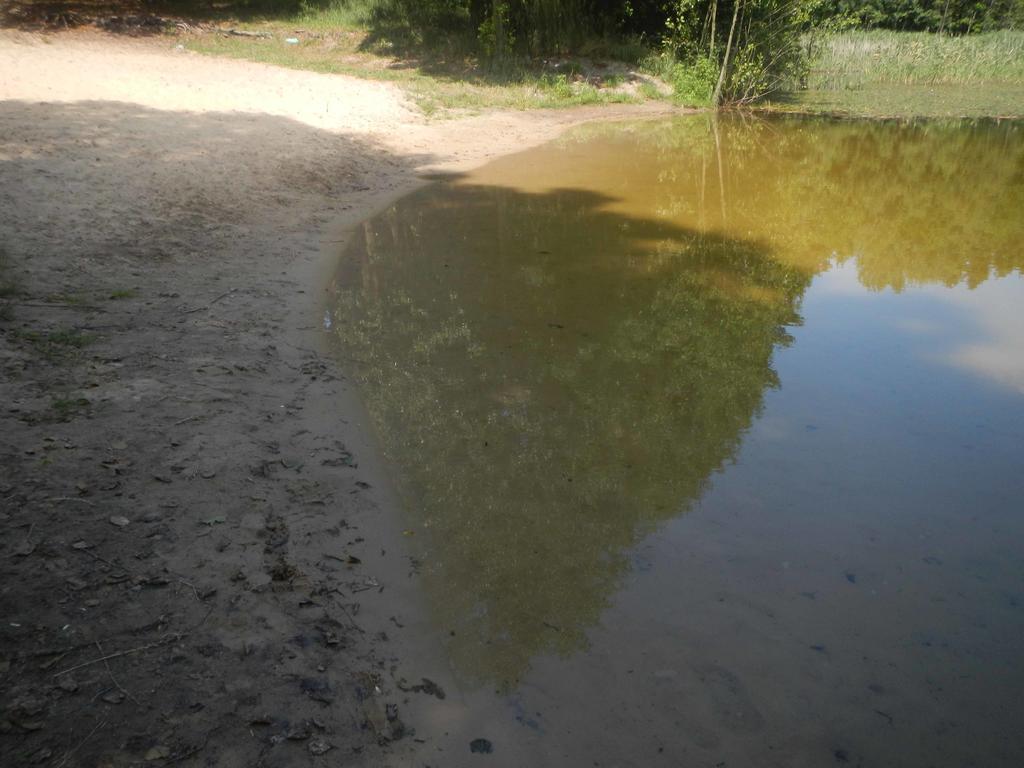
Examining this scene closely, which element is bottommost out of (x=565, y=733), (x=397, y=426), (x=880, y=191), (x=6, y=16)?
(x=565, y=733)

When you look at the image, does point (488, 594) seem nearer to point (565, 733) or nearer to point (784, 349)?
point (565, 733)

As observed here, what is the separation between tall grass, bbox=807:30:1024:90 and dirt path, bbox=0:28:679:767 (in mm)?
20670

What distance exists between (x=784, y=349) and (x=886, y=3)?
160ft

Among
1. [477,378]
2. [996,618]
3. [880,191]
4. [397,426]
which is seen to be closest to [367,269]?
[477,378]

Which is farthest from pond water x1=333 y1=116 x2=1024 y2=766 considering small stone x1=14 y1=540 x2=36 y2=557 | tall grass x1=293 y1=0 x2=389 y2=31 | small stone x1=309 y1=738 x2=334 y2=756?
tall grass x1=293 y1=0 x2=389 y2=31

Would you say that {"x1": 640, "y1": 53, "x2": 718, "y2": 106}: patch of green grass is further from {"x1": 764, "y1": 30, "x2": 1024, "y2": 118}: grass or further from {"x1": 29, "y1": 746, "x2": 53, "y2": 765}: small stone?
{"x1": 29, "y1": 746, "x2": 53, "y2": 765}: small stone

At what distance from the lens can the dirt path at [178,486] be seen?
2398 millimetres

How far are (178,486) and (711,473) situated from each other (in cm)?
281

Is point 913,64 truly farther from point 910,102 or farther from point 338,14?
point 338,14

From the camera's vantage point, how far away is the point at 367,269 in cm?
693

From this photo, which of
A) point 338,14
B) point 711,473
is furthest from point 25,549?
point 338,14

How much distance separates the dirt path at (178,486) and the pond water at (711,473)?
39 centimetres

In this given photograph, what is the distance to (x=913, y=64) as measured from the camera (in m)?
24.3

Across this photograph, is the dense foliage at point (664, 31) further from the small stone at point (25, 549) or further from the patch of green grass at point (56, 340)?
the small stone at point (25, 549)
